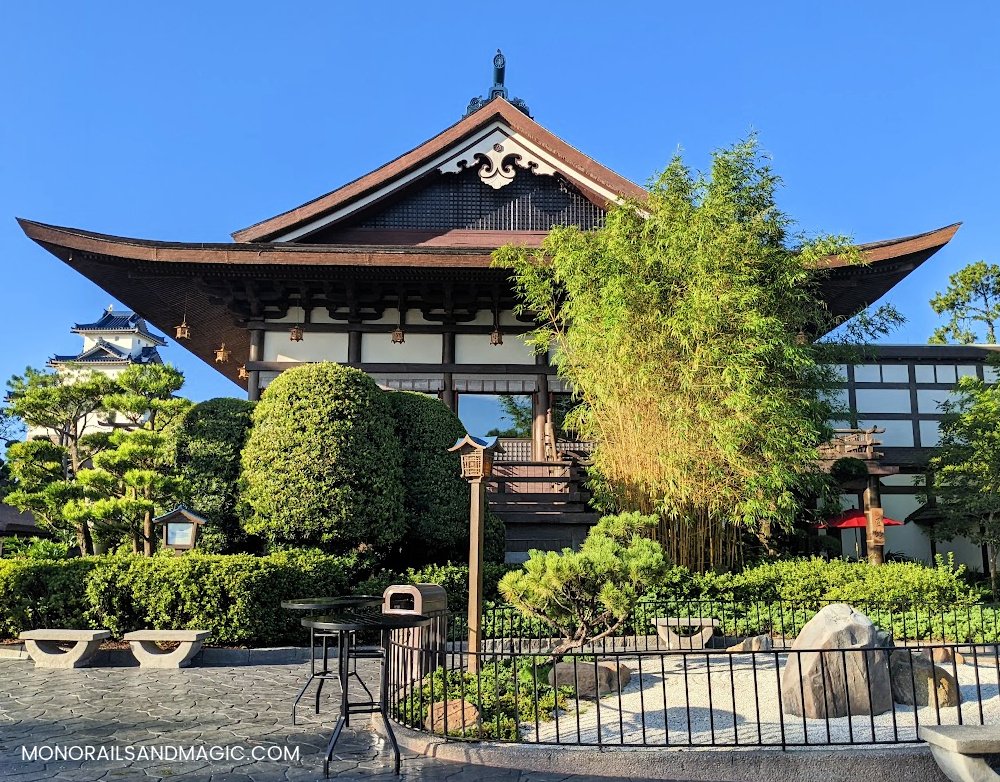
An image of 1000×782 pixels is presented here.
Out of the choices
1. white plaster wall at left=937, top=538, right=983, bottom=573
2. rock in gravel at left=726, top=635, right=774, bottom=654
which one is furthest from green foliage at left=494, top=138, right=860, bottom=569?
white plaster wall at left=937, top=538, right=983, bottom=573

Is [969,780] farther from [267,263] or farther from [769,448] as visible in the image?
[267,263]

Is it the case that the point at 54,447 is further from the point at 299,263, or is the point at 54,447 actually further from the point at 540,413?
the point at 540,413

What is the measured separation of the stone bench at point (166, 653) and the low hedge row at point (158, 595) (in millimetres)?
475

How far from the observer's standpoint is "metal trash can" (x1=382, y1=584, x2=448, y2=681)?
646cm

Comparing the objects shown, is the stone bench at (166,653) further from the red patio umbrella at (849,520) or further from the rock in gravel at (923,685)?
the red patio umbrella at (849,520)

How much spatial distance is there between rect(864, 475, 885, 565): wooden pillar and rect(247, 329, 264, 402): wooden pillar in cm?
1045

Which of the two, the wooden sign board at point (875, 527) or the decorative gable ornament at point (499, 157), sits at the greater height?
the decorative gable ornament at point (499, 157)

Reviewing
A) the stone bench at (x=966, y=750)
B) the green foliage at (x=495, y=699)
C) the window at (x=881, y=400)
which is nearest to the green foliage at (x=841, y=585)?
the green foliage at (x=495, y=699)

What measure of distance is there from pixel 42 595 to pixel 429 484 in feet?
15.3

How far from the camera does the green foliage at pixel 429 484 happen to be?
10.8 meters

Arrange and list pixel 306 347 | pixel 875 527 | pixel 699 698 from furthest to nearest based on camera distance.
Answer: pixel 306 347
pixel 875 527
pixel 699 698

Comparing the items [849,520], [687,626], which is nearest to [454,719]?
[687,626]

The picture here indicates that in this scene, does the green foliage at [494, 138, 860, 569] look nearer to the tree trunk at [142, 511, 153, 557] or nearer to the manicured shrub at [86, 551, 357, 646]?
the manicured shrub at [86, 551, 357, 646]

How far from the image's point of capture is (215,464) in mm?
10336
